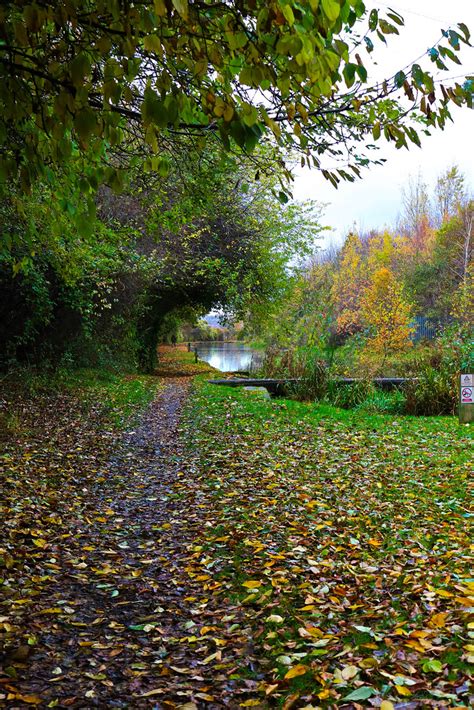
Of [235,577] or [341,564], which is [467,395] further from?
[235,577]

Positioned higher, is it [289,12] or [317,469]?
[289,12]

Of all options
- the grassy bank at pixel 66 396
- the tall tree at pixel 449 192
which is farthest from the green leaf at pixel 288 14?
the tall tree at pixel 449 192

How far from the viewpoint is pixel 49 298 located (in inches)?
468

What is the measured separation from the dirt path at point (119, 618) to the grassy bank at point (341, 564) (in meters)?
0.18

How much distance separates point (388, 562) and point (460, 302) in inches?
835

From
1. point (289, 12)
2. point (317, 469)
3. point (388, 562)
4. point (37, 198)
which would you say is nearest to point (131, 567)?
point (388, 562)

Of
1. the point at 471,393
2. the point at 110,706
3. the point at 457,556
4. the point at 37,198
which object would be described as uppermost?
the point at 37,198

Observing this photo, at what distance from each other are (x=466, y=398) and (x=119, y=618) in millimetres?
8258

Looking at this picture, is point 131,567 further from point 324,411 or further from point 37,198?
point 324,411

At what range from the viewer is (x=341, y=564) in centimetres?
384

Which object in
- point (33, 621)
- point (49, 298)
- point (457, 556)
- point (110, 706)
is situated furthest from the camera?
point (49, 298)

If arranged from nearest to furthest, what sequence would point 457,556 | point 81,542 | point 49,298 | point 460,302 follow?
point 457,556
point 81,542
point 49,298
point 460,302

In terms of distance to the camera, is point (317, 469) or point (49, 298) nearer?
point (317, 469)

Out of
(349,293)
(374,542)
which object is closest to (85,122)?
(374,542)
